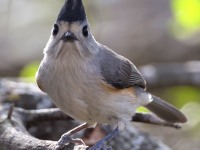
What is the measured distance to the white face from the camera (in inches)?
171

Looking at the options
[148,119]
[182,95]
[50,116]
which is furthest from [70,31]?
[182,95]

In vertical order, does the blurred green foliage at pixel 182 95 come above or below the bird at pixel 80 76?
below

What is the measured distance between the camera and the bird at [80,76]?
4371mm

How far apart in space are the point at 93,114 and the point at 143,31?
554 centimetres

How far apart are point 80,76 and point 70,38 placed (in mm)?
304

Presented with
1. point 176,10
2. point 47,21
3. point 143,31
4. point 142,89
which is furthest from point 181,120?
point 47,21

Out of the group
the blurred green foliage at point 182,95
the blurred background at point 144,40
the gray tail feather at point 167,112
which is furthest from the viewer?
the blurred green foliage at point 182,95

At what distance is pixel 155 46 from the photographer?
9742 mm

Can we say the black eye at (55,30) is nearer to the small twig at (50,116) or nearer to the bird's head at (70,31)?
the bird's head at (70,31)

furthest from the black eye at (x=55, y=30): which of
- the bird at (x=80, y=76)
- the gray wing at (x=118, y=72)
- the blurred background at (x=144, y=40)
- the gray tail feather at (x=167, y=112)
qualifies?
the blurred background at (x=144, y=40)

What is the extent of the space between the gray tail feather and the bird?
831 millimetres

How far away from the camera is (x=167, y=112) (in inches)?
225

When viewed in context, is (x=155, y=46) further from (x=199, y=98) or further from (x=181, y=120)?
(x=181, y=120)

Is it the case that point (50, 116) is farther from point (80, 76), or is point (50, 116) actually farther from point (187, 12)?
point (187, 12)
